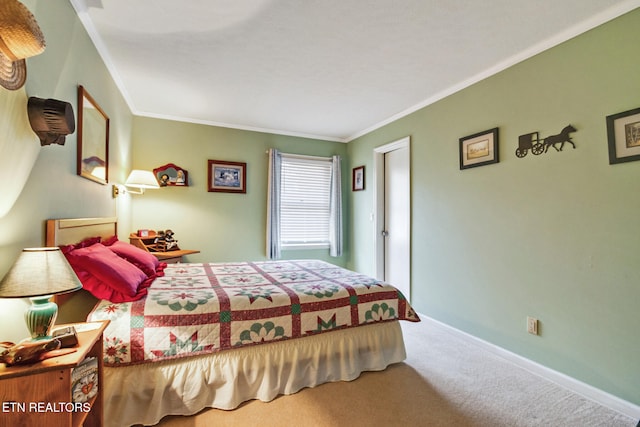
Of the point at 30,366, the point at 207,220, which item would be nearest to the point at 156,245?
the point at 207,220

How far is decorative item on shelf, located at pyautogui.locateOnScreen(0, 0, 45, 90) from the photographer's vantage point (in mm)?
1023

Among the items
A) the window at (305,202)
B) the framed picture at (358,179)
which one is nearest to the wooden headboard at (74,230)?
the window at (305,202)

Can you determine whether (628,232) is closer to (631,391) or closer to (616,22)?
(631,391)

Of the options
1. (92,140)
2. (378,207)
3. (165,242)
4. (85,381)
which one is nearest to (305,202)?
(378,207)

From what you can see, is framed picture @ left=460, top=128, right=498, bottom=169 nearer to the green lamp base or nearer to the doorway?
the doorway

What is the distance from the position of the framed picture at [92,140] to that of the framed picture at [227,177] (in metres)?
1.53

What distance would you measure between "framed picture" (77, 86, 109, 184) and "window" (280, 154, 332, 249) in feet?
7.80

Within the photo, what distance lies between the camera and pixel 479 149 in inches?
109

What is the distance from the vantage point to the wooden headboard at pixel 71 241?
1597 millimetres

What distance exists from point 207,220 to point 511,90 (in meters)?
3.75

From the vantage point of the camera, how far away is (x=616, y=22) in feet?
6.20

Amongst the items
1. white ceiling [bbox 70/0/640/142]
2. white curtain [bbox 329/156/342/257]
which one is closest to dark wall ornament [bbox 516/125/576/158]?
white ceiling [bbox 70/0/640/142]

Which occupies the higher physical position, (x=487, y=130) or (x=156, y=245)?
(x=487, y=130)

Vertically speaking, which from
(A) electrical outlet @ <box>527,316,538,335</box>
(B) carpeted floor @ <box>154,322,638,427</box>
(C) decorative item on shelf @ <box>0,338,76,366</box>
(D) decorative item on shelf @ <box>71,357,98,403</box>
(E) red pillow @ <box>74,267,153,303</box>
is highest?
(E) red pillow @ <box>74,267,153,303</box>
